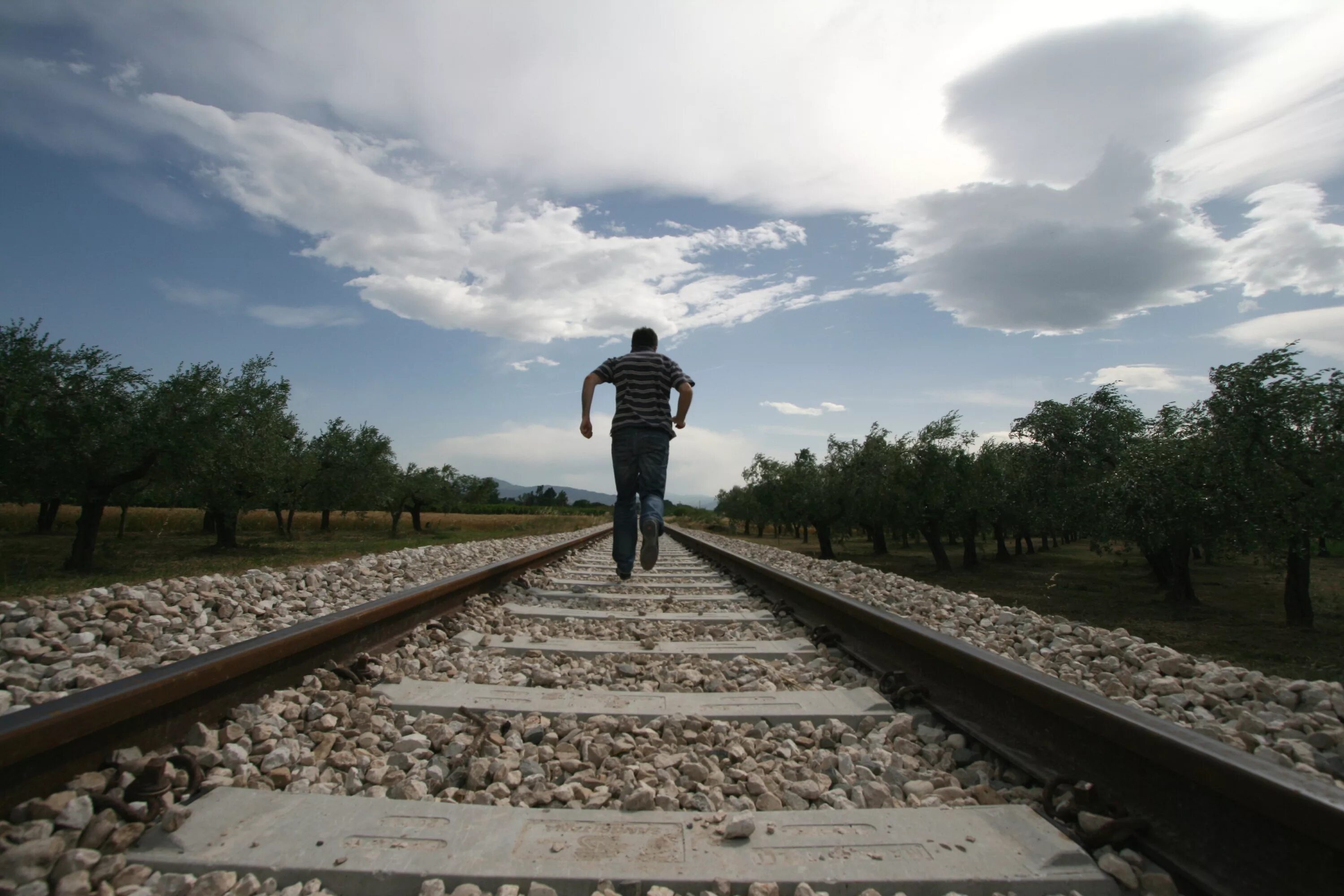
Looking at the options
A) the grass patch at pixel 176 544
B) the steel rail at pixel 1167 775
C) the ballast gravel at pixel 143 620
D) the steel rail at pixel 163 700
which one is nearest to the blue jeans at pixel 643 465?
the ballast gravel at pixel 143 620

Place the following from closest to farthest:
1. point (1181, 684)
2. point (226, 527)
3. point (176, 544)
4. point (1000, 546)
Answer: point (1181, 684), point (226, 527), point (176, 544), point (1000, 546)

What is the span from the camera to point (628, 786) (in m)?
1.79

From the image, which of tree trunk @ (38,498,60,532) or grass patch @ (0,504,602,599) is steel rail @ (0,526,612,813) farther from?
tree trunk @ (38,498,60,532)

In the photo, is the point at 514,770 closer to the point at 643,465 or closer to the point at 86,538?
the point at 643,465

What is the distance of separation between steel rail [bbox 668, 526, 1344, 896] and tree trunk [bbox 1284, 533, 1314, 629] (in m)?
10.7

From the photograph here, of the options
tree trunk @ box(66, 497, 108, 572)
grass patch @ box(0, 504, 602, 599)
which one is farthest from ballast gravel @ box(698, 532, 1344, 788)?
tree trunk @ box(66, 497, 108, 572)

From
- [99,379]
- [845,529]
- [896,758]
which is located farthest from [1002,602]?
[99,379]

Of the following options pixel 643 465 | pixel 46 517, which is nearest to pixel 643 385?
pixel 643 465

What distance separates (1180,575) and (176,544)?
87.6ft

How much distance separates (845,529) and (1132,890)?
27.5 meters

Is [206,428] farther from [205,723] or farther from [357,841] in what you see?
[357,841]

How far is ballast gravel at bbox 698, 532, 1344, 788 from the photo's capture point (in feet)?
6.67

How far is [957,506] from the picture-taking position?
2117cm

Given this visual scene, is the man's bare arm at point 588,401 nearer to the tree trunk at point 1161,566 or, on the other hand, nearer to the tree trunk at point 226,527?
the tree trunk at point 1161,566
